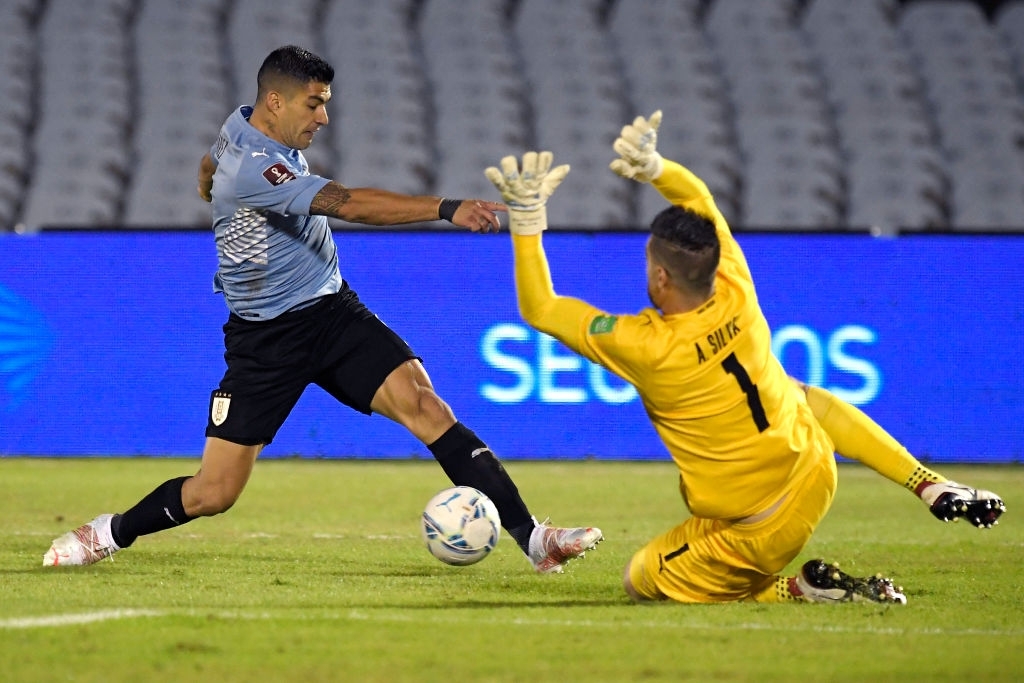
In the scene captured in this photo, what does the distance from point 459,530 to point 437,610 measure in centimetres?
62

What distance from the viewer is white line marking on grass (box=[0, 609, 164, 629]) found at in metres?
4.65

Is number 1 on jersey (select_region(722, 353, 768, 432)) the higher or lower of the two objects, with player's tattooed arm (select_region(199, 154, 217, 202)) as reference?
lower

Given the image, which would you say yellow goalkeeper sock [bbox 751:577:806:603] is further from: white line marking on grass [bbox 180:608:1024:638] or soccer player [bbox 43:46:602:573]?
soccer player [bbox 43:46:602:573]

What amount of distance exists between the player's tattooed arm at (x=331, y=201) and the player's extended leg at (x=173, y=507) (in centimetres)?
106

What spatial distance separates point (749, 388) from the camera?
197 inches

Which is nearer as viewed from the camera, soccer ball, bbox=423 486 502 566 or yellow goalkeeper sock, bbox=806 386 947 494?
yellow goalkeeper sock, bbox=806 386 947 494

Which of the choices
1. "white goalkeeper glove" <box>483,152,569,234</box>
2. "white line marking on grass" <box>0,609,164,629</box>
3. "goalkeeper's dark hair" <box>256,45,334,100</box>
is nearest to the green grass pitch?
"white line marking on grass" <box>0,609,164,629</box>

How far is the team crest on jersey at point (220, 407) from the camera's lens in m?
6.12

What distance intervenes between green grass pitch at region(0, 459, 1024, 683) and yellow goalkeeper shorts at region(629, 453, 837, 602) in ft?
0.33

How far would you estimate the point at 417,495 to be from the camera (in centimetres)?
926

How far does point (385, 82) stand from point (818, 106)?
4.37 metres

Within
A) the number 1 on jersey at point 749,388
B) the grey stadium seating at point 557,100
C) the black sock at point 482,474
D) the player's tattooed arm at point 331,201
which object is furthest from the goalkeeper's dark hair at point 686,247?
the grey stadium seating at point 557,100

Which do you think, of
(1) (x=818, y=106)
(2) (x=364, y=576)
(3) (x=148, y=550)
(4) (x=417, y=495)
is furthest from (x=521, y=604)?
(1) (x=818, y=106)

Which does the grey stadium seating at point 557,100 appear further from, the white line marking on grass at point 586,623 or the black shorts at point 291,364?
the white line marking on grass at point 586,623
